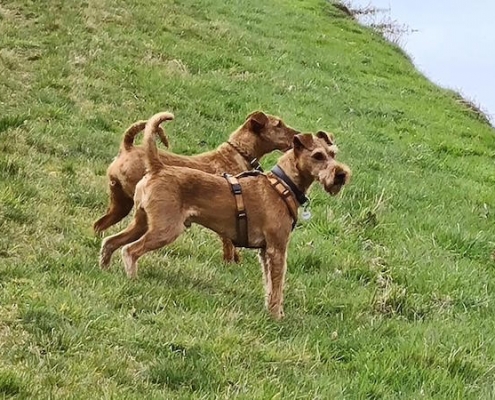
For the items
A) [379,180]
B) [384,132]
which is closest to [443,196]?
[379,180]

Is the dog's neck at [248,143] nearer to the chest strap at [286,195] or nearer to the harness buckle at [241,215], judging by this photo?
the chest strap at [286,195]

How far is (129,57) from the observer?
1519 centimetres

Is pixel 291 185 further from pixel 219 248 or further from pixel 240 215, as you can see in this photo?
pixel 219 248

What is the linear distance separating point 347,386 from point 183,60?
38.2ft

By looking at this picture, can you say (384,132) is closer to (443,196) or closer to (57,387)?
(443,196)

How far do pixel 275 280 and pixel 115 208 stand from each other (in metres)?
1.84

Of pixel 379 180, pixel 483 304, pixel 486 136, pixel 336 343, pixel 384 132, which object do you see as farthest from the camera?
pixel 486 136

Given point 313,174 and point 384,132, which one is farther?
point 384,132

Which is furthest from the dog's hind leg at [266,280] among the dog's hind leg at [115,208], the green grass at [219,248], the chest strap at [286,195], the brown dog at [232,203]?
the dog's hind leg at [115,208]

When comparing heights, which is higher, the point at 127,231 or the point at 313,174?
the point at 313,174

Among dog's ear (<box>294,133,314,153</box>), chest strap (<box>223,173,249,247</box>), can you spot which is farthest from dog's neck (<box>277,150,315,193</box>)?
chest strap (<box>223,173,249,247</box>)

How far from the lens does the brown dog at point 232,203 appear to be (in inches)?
247

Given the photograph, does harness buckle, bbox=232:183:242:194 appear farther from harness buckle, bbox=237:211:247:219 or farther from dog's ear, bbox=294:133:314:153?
dog's ear, bbox=294:133:314:153

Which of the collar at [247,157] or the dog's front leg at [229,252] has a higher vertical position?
the collar at [247,157]
